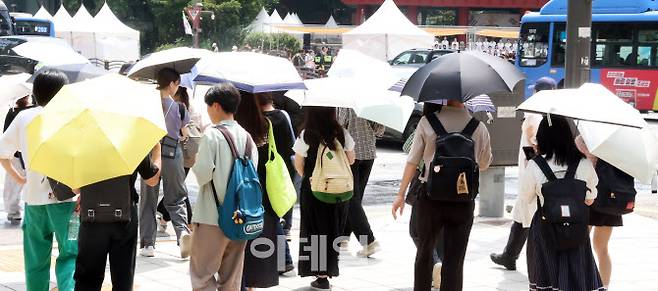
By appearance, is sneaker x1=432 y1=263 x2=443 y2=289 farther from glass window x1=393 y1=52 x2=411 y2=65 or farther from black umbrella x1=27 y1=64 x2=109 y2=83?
glass window x1=393 y1=52 x2=411 y2=65

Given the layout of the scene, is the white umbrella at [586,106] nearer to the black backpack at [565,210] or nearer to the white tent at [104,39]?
the black backpack at [565,210]

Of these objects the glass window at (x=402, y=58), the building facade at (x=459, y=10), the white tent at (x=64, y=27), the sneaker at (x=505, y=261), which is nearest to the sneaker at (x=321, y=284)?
the sneaker at (x=505, y=261)

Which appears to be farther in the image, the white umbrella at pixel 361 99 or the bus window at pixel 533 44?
the bus window at pixel 533 44

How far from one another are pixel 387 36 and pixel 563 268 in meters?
21.8

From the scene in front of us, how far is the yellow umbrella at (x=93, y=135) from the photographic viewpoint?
5.04m

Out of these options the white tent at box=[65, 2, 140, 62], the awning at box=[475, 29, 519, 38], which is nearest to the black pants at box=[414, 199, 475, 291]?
the white tent at box=[65, 2, 140, 62]

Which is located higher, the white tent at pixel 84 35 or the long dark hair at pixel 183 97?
the long dark hair at pixel 183 97

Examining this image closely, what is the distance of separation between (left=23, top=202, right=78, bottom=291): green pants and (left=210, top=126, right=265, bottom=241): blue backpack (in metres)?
1.11

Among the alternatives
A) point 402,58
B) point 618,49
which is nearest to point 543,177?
point 402,58

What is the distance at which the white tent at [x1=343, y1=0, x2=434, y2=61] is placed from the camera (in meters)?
27.5

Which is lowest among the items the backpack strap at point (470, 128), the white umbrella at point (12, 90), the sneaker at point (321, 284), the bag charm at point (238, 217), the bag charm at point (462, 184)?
the sneaker at point (321, 284)

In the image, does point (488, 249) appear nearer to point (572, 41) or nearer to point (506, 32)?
point (572, 41)

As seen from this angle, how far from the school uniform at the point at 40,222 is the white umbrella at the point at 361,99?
6.56 feet

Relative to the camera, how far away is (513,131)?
35.9 feet
